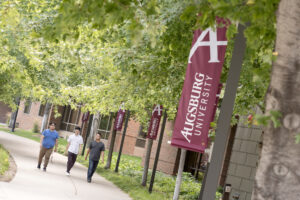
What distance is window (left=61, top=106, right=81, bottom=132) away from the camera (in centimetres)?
5042

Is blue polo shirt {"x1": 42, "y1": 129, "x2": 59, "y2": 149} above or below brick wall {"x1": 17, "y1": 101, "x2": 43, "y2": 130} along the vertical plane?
above

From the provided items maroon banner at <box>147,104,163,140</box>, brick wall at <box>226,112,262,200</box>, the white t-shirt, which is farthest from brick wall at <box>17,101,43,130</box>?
brick wall at <box>226,112,262,200</box>

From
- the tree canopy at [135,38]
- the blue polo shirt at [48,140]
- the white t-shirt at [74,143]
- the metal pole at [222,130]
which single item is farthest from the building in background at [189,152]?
the metal pole at [222,130]

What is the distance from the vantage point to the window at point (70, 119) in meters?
50.4

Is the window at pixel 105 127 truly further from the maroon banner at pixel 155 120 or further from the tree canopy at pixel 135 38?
the maroon banner at pixel 155 120

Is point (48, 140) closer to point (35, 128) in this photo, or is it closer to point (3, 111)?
point (35, 128)

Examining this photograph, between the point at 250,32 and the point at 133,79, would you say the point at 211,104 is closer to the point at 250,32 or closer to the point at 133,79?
the point at 250,32

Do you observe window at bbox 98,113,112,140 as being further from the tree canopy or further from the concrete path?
the concrete path

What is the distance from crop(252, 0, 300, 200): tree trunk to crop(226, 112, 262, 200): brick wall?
1053cm

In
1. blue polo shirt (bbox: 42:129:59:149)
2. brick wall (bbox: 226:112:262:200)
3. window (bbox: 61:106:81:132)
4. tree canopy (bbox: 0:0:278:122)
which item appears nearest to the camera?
tree canopy (bbox: 0:0:278:122)

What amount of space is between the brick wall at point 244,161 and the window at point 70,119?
3546 centimetres

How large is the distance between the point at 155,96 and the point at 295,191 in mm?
11298

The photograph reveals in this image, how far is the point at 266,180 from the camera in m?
4.43

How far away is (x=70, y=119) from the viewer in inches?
2035
